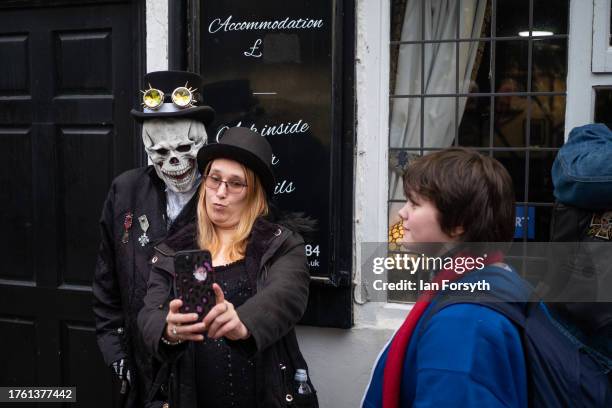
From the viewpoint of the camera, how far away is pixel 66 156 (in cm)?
398

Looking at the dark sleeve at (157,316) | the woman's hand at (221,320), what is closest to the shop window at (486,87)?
the dark sleeve at (157,316)

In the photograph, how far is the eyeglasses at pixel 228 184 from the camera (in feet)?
7.89

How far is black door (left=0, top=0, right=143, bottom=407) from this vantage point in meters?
3.86

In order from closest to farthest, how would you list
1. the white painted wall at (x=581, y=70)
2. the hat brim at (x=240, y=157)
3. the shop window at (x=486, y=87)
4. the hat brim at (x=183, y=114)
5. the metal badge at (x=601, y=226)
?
the metal badge at (x=601, y=226) < the hat brim at (x=240, y=157) < the hat brim at (x=183, y=114) < the white painted wall at (x=581, y=70) < the shop window at (x=486, y=87)

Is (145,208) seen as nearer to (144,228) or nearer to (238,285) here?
(144,228)

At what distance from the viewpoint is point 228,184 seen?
241 centimetres

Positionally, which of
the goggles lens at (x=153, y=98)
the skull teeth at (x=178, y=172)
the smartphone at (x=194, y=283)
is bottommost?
the smartphone at (x=194, y=283)

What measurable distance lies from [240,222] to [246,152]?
0.84ft

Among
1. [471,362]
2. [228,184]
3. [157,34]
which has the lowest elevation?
[471,362]

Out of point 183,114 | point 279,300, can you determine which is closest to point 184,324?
point 279,300

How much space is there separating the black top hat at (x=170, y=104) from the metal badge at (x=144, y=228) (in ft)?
1.33

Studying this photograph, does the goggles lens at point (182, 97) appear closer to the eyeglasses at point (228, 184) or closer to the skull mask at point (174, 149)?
the skull mask at point (174, 149)

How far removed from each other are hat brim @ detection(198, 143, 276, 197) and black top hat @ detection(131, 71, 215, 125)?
37cm

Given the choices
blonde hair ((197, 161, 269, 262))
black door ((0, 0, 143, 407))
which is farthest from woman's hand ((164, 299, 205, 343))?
black door ((0, 0, 143, 407))
